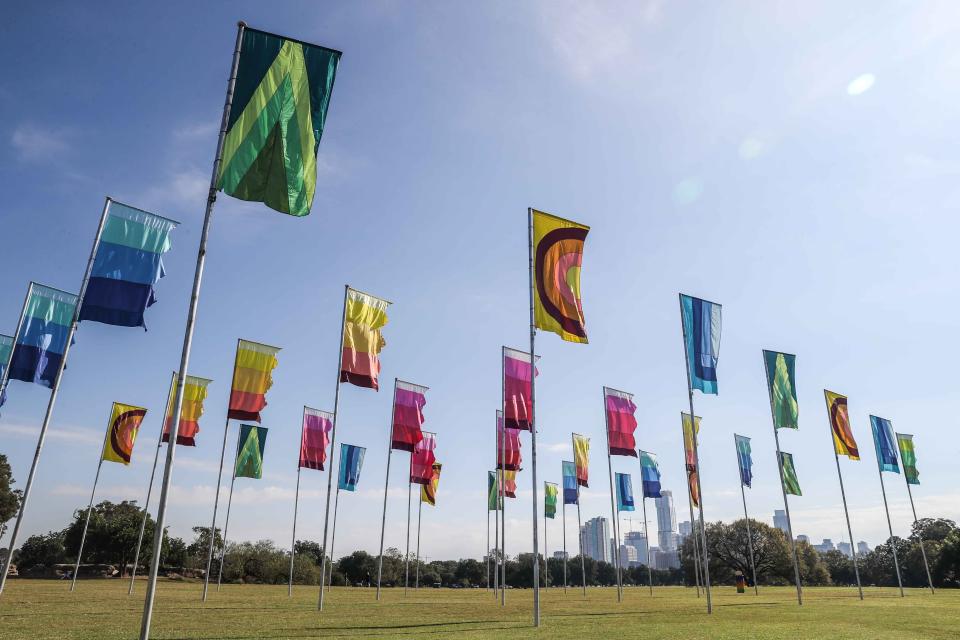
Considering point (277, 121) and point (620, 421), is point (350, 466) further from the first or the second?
point (277, 121)

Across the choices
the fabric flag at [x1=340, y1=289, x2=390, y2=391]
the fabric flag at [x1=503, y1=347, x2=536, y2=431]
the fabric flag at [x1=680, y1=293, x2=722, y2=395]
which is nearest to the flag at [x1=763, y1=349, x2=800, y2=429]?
the fabric flag at [x1=680, y1=293, x2=722, y2=395]

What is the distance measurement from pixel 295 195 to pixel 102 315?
28.3ft

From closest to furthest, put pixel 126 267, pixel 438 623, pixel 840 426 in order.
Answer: pixel 126 267 < pixel 438 623 < pixel 840 426

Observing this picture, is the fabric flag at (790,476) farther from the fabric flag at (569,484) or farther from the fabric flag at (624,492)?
the fabric flag at (569,484)

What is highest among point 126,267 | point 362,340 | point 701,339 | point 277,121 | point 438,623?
point 277,121

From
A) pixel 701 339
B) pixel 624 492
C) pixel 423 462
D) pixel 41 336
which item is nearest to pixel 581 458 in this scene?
pixel 624 492

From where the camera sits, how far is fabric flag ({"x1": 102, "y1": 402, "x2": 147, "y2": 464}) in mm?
36875

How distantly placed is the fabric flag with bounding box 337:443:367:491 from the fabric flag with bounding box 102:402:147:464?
13.4 metres

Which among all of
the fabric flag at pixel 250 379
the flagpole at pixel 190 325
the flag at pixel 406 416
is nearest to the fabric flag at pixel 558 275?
the flagpole at pixel 190 325

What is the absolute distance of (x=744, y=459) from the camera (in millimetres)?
48844

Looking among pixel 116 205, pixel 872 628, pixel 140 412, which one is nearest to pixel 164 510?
pixel 116 205

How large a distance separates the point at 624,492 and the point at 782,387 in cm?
1926

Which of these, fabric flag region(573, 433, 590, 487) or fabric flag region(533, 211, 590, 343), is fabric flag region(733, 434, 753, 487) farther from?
fabric flag region(533, 211, 590, 343)

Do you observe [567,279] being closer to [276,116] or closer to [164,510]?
[276,116]
